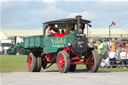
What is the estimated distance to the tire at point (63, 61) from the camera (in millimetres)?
14453

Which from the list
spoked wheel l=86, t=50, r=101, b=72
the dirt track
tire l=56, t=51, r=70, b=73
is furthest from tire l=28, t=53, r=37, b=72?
the dirt track

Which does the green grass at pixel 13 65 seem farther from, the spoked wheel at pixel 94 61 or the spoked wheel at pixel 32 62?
the spoked wheel at pixel 94 61

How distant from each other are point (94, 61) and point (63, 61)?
1.34 m

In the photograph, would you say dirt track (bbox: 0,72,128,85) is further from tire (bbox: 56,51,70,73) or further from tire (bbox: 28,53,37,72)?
tire (bbox: 28,53,37,72)

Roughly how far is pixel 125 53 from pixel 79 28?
242 inches

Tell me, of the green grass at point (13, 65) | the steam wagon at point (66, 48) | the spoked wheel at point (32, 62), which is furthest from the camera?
the green grass at point (13, 65)

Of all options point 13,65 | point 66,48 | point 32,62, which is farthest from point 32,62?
point 13,65

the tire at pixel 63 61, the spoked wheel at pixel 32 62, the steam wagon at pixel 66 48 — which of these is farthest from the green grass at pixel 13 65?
the tire at pixel 63 61

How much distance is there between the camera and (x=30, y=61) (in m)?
17.2

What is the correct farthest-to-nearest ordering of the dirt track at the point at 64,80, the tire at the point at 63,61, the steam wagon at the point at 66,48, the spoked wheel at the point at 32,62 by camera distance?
1. the spoked wheel at the point at 32,62
2. the steam wagon at the point at 66,48
3. the tire at the point at 63,61
4. the dirt track at the point at 64,80

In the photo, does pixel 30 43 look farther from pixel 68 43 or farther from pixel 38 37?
pixel 68 43

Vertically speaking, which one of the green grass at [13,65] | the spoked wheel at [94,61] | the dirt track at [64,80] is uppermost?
the spoked wheel at [94,61]

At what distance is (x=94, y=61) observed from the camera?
1520 cm

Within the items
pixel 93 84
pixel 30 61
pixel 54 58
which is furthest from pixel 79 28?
pixel 93 84
